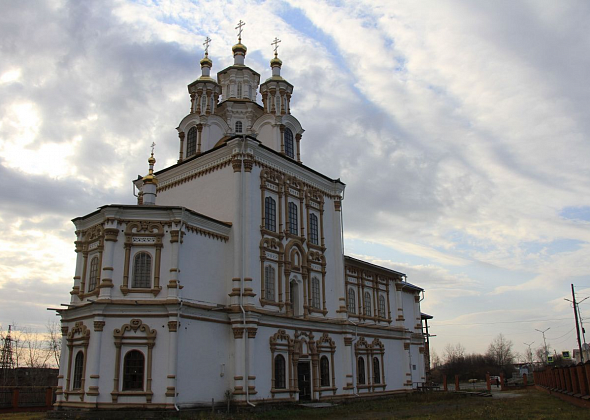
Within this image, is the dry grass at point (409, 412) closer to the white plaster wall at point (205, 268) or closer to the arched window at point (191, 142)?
the white plaster wall at point (205, 268)

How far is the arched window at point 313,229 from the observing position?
32.0m

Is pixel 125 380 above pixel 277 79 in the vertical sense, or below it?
below

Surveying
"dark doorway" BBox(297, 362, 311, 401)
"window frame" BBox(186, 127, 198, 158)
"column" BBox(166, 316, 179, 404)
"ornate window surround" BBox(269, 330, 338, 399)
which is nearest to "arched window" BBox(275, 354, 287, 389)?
"ornate window surround" BBox(269, 330, 338, 399)

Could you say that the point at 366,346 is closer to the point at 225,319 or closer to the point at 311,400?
the point at 311,400

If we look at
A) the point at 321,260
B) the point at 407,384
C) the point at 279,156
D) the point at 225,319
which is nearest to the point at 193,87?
the point at 279,156

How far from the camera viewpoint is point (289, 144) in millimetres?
33500

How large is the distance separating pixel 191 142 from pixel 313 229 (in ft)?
29.7

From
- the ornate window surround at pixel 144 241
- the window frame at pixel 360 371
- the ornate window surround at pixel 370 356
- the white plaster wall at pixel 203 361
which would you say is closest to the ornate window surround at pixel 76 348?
the ornate window surround at pixel 144 241

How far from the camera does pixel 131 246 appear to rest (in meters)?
24.0

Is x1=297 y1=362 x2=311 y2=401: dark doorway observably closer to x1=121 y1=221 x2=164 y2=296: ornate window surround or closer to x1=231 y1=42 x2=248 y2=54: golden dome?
x1=121 y1=221 x2=164 y2=296: ornate window surround

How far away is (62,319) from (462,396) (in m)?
26.3

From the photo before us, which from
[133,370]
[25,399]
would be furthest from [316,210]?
[25,399]

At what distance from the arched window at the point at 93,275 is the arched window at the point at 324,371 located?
43.4 feet

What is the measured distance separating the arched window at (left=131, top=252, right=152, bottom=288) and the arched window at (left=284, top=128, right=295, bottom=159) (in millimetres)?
12192
